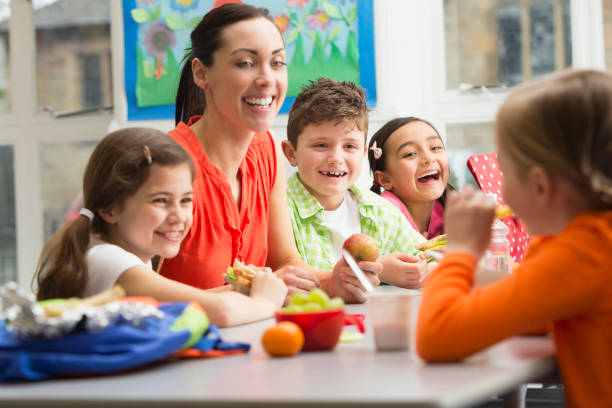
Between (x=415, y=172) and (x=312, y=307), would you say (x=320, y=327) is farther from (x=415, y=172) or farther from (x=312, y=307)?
(x=415, y=172)

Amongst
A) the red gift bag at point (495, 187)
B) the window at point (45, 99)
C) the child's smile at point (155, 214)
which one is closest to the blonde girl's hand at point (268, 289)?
the child's smile at point (155, 214)

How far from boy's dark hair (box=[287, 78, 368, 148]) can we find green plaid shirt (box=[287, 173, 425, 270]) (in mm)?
187

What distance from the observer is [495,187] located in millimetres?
2299

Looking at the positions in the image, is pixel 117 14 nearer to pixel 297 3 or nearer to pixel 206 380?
pixel 297 3

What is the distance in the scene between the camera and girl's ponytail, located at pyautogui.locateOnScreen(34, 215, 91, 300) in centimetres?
123

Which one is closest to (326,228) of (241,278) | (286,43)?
(241,278)

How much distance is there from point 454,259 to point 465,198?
0.31ft

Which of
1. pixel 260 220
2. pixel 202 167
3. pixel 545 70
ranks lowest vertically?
pixel 260 220

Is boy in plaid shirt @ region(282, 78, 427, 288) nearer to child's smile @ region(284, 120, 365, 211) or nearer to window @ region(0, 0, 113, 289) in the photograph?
child's smile @ region(284, 120, 365, 211)

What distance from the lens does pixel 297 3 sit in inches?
121

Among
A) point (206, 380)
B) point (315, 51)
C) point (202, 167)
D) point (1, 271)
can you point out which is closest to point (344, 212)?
point (202, 167)

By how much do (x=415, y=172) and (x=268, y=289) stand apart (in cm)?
121

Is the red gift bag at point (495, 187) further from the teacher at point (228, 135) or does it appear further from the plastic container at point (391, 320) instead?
the plastic container at point (391, 320)

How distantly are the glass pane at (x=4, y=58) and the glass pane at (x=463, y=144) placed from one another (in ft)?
6.84
